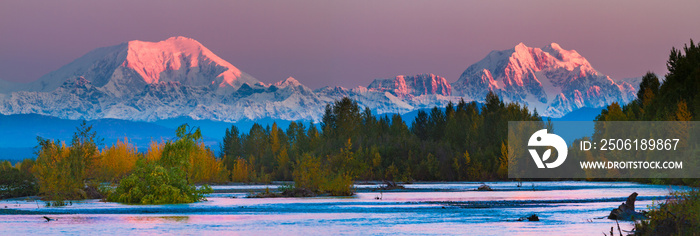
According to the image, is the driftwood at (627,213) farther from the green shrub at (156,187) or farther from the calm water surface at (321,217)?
the green shrub at (156,187)

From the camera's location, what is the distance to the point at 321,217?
5022 centimetres

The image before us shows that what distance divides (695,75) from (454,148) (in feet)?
151

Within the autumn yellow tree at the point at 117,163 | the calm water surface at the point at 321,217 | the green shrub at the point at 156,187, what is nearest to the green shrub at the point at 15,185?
the calm water surface at the point at 321,217

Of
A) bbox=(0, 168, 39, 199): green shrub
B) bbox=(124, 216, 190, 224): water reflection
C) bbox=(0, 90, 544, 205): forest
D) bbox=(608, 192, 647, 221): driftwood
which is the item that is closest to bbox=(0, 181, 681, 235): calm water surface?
bbox=(124, 216, 190, 224): water reflection

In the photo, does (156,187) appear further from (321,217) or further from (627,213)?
(627,213)

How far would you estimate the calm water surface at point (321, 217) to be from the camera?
41375 mm

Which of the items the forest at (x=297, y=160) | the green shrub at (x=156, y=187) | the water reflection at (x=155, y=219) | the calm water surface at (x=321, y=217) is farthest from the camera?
the forest at (x=297, y=160)

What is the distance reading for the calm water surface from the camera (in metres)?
41.4

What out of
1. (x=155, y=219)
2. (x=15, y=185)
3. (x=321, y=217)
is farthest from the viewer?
(x=15, y=185)

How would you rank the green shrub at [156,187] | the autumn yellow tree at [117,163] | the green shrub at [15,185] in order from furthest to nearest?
the autumn yellow tree at [117,163] < the green shrub at [15,185] < the green shrub at [156,187]

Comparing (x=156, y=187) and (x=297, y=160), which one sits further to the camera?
(x=297, y=160)

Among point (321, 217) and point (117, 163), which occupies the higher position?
point (117, 163)

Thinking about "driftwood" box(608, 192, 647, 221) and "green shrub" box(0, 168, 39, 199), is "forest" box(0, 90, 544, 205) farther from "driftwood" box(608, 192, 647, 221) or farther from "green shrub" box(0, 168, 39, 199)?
"driftwood" box(608, 192, 647, 221)

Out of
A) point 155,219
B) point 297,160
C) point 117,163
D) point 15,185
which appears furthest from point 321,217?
point 117,163
